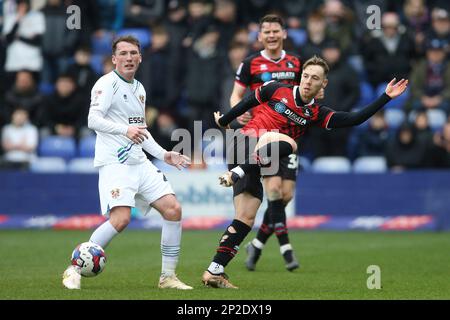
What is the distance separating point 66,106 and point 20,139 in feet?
3.70

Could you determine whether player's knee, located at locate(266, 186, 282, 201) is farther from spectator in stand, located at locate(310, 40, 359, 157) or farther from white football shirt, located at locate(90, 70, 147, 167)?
spectator in stand, located at locate(310, 40, 359, 157)

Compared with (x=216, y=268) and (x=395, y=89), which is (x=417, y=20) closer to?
(x=395, y=89)

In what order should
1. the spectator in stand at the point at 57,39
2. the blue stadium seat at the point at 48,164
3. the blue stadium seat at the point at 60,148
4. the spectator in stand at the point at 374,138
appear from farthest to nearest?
the spectator in stand at the point at 57,39
the blue stadium seat at the point at 60,148
the blue stadium seat at the point at 48,164
the spectator in stand at the point at 374,138

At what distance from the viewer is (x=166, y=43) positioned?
20.6m

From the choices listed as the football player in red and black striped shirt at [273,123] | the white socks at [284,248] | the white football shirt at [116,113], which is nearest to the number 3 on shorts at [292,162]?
the white socks at [284,248]

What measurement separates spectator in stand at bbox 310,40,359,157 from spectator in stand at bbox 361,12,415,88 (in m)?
0.93

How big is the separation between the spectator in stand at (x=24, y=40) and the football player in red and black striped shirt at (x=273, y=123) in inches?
438

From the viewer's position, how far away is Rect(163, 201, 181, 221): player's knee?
9977 millimetres

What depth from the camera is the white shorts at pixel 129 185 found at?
973 centimetres

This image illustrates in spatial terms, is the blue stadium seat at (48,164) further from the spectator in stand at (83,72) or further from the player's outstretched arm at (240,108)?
the player's outstretched arm at (240,108)

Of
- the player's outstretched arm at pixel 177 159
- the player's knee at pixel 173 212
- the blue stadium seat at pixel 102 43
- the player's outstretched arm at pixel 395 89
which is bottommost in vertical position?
the player's knee at pixel 173 212

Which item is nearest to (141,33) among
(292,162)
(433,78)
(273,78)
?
(433,78)
